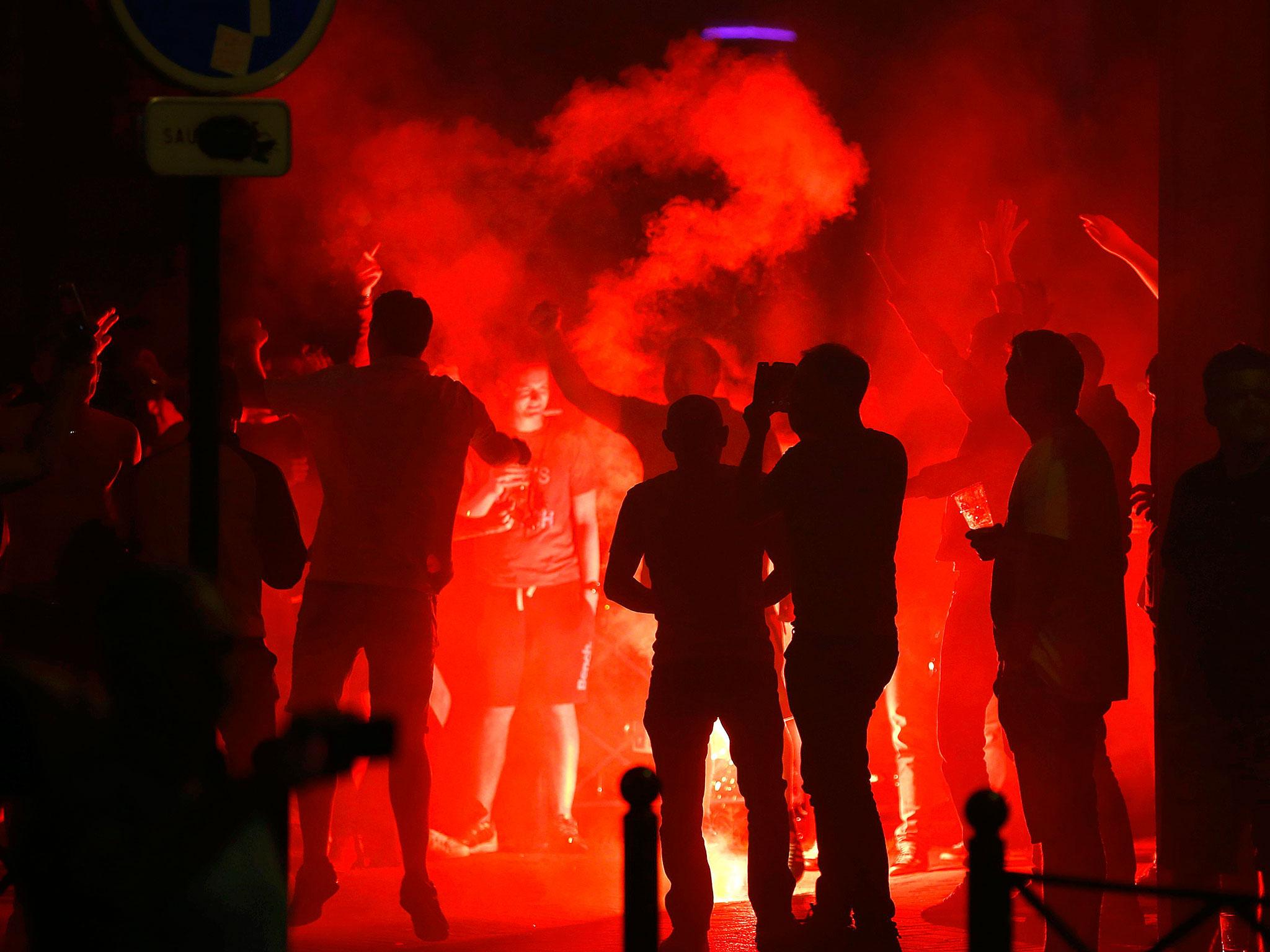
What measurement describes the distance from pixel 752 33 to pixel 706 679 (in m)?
6.36

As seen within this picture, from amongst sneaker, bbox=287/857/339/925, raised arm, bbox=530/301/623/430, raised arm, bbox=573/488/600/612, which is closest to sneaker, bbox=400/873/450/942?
sneaker, bbox=287/857/339/925

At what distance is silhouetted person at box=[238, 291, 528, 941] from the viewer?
541 cm

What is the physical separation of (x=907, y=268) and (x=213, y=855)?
857 centimetres

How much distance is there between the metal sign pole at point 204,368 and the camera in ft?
11.5

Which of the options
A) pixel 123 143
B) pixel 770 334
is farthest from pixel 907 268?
pixel 123 143

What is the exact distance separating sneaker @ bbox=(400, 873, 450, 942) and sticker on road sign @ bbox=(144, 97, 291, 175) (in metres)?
2.88

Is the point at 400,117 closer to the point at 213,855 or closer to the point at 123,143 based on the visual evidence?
the point at 123,143

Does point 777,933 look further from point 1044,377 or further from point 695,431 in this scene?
point 1044,377

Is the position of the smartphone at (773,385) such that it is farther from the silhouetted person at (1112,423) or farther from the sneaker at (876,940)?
the silhouetted person at (1112,423)

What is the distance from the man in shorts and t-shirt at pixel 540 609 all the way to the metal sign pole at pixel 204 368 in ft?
13.4

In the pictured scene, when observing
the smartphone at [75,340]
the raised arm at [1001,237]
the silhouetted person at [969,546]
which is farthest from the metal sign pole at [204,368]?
the raised arm at [1001,237]

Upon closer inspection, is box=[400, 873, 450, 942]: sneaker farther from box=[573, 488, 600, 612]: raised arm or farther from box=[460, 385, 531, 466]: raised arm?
box=[573, 488, 600, 612]: raised arm

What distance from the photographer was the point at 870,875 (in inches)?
184

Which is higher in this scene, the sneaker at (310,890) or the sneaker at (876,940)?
the sneaker at (310,890)
